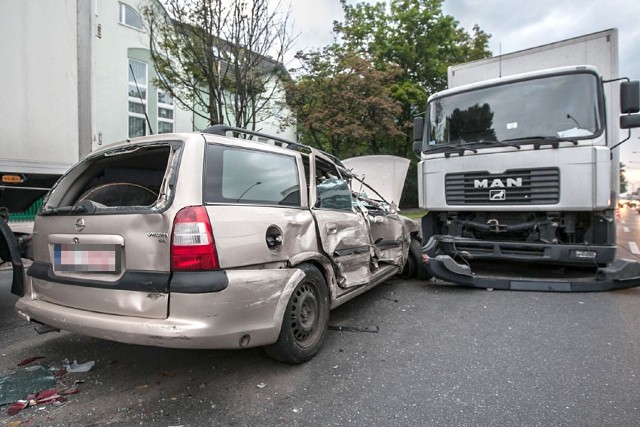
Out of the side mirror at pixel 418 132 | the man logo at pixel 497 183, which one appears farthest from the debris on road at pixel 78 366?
the side mirror at pixel 418 132

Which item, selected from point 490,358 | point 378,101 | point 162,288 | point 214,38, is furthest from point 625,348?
point 378,101

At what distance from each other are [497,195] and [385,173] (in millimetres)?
2190

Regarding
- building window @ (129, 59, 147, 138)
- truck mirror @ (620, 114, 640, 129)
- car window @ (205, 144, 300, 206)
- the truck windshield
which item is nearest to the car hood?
the truck windshield

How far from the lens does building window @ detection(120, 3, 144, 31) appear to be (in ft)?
40.9

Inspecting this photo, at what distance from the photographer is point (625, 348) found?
3.41 m

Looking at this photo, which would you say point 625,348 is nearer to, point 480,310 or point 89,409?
point 480,310

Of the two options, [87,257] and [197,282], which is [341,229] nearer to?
[197,282]

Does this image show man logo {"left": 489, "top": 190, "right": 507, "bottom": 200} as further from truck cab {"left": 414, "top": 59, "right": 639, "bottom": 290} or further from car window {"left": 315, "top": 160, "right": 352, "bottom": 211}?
car window {"left": 315, "top": 160, "right": 352, "bottom": 211}

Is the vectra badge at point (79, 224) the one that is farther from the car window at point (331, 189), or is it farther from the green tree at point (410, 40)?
the green tree at point (410, 40)

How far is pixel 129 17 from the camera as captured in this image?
12.7 metres

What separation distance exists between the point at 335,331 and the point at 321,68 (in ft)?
46.4

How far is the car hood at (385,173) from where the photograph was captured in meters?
7.24

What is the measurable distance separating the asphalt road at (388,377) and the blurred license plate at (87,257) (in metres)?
0.85

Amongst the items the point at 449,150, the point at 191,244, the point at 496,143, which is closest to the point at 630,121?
the point at 496,143
